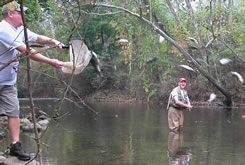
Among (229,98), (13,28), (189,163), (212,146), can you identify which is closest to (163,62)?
(229,98)

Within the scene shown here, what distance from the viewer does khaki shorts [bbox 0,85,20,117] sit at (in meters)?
5.70

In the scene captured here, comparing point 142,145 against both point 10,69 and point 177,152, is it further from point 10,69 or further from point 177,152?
point 10,69

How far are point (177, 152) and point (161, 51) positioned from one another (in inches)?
927

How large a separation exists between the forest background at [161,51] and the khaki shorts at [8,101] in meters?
14.9

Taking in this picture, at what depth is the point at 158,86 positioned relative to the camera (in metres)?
32.1

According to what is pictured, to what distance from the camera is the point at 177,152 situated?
8531mm

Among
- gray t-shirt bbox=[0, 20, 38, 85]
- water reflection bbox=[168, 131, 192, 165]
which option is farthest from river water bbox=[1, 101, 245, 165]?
gray t-shirt bbox=[0, 20, 38, 85]

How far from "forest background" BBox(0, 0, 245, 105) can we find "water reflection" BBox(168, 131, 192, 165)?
10050mm

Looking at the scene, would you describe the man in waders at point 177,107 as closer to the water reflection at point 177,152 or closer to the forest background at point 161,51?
the water reflection at point 177,152

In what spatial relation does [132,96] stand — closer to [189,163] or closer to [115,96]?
[115,96]

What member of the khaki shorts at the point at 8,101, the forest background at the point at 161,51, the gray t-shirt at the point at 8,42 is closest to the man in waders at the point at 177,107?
the khaki shorts at the point at 8,101

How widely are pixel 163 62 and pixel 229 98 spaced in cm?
825

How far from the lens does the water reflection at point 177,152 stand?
7547mm

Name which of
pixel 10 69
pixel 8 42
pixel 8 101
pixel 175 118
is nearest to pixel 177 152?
pixel 175 118
